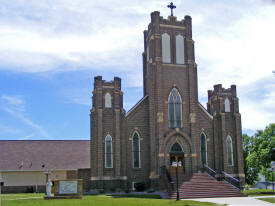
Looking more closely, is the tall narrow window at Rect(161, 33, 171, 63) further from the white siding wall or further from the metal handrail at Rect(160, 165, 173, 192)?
the white siding wall

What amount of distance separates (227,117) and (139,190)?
11633 mm

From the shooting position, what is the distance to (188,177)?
33000 millimetres

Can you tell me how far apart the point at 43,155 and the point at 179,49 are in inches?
760

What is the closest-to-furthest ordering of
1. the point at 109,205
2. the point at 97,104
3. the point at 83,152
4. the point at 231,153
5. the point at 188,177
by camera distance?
the point at 109,205 < the point at 188,177 < the point at 97,104 < the point at 231,153 < the point at 83,152

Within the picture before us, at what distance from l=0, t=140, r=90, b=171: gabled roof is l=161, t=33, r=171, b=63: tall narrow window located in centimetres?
1466

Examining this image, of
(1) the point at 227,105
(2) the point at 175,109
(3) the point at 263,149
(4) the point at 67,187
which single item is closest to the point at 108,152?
(2) the point at 175,109

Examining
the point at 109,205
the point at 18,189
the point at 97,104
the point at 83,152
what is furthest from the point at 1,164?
the point at 109,205

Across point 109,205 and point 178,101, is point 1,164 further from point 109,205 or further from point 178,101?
point 109,205

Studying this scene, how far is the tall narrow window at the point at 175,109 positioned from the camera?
36116 mm

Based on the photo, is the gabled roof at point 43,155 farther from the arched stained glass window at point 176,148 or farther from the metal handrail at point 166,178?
the metal handrail at point 166,178

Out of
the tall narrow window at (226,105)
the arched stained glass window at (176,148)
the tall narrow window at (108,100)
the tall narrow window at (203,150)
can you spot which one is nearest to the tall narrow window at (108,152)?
the tall narrow window at (108,100)

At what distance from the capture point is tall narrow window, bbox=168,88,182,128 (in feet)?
118

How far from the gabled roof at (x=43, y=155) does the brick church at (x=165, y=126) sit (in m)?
8.58

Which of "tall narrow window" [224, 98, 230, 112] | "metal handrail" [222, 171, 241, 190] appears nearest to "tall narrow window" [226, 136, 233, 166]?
"metal handrail" [222, 171, 241, 190]
